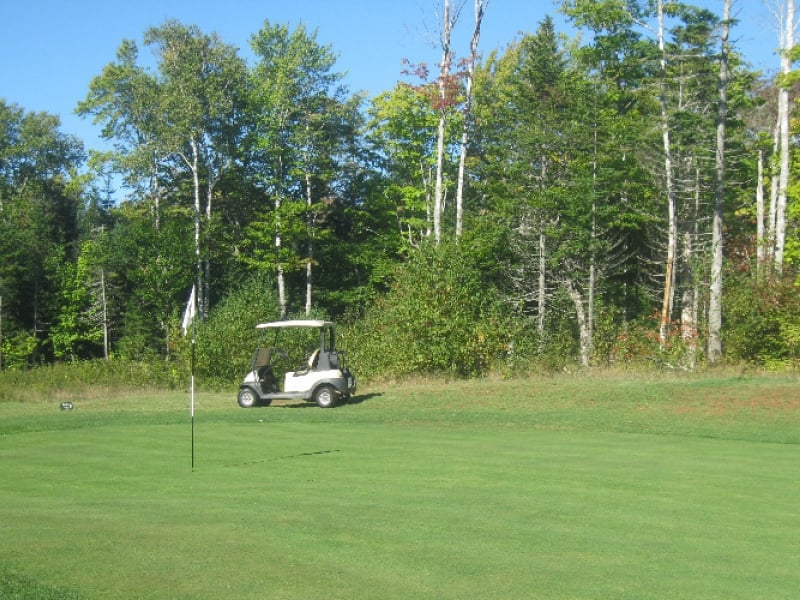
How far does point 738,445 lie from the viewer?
51.2 ft

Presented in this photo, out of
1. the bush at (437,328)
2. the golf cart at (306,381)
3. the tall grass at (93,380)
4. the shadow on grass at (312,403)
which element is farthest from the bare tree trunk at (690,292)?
the tall grass at (93,380)

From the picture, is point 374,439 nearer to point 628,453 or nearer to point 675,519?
point 628,453

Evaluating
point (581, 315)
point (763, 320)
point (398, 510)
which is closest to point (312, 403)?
point (763, 320)

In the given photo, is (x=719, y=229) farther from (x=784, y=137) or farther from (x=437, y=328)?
(x=437, y=328)

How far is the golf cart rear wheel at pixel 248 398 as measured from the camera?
2278 cm

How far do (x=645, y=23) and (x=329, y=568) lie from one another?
30642mm

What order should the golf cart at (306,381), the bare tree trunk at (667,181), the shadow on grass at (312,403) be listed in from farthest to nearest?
the bare tree trunk at (667,181)
the shadow on grass at (312,403)
the golf cart at (306,381)

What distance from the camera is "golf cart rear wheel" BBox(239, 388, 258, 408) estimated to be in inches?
897

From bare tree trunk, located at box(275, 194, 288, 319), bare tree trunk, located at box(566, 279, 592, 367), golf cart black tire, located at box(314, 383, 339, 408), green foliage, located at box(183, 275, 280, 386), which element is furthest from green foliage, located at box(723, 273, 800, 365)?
bare tree trunk, located at box(275, 194, 288, 319)

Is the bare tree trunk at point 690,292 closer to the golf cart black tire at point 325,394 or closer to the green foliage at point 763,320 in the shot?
the green foliage at point 763,320

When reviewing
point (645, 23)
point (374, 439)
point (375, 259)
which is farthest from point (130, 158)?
point (374, 439)

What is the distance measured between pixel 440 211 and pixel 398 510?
94.5 feet

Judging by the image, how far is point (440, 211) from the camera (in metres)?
37.1

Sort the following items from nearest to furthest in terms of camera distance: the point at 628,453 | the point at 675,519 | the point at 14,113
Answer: the point at 675,519 < the point at 628,453 < the point at 14,113
